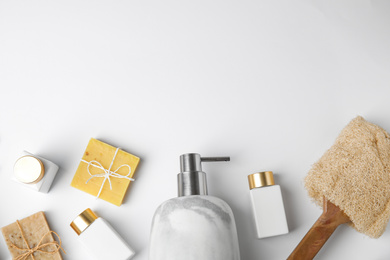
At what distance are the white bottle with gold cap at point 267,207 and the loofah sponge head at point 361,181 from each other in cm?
7

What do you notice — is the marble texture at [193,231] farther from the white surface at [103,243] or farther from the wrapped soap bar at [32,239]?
the wrapped soap bar at [32,239]

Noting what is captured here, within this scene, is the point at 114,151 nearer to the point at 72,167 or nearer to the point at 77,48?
the point at 72,167

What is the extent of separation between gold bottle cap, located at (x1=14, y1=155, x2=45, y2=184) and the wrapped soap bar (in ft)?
0.25

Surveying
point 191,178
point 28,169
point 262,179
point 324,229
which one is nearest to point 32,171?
point 28,169

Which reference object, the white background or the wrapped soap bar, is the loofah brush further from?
the wrapped soap bar

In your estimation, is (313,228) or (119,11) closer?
(313,228)

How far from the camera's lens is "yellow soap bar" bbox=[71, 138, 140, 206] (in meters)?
0.66

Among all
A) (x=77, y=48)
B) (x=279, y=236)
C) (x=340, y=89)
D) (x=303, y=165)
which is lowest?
(x=279, y=236)

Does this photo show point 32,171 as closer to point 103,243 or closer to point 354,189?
point 103,243

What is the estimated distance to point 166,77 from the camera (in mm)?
714

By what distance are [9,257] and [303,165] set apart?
612 millimetres

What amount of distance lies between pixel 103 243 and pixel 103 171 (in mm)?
136

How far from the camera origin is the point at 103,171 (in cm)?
66

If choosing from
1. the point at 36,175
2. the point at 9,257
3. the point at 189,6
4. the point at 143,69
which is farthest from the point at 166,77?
the point at 9,257
